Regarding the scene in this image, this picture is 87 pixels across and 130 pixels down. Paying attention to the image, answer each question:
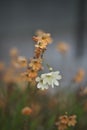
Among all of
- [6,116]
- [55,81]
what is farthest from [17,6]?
[55,81]

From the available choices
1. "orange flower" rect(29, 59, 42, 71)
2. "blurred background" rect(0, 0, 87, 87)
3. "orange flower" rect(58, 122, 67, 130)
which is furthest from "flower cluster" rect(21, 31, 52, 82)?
"blurred background" rect(0, 0, 87, 87)

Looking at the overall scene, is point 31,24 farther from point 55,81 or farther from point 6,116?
point 55,81

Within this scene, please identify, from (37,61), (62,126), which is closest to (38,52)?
(37,61)

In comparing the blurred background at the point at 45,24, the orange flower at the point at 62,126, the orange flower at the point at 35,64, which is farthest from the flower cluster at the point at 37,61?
the blurred background at the point at 45,24

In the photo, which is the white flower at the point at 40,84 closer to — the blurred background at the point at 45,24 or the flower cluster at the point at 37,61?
the flower cluster at the point at 37,61

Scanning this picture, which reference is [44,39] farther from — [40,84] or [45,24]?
[45,24]

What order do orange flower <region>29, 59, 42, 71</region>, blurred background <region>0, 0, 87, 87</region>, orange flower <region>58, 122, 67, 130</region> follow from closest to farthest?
orange flower <region>29, 59, 42, 71</region> < orange flower <region>58, 122, 67, 130</region> < blurred background <region>0, 0, 87, 87</region>

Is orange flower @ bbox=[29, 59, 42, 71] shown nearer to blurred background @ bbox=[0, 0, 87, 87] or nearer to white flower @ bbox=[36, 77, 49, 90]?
white flower @ bbox=[36, 77, 49, 90]

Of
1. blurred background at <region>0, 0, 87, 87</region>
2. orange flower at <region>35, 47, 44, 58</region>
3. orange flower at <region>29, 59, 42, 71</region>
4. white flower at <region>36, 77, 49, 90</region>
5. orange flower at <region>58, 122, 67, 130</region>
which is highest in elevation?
blurred background at <region>0, 0, 87, 87</region>
